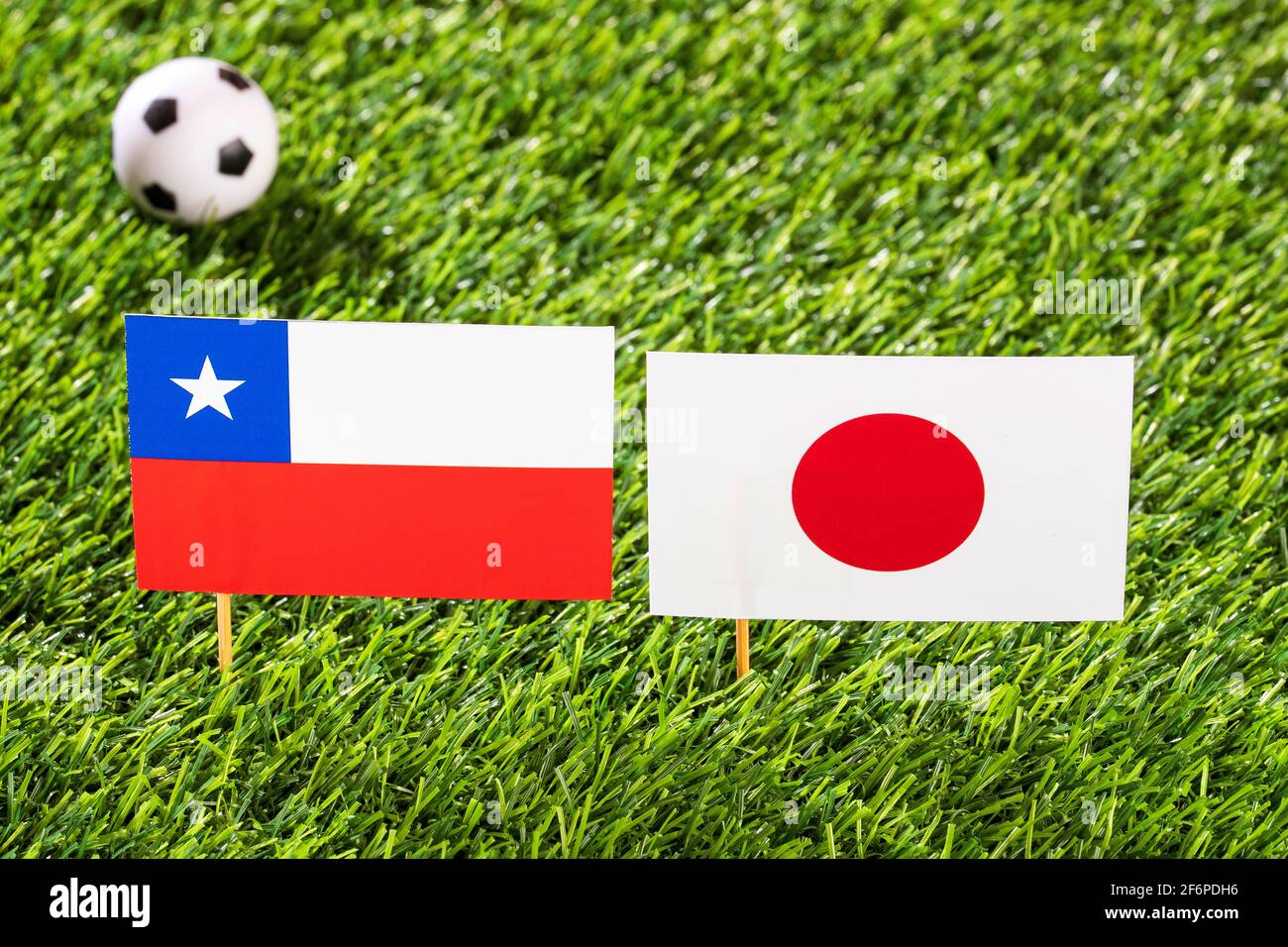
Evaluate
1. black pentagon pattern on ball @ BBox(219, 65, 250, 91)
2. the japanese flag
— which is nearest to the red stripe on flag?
the japanese flag

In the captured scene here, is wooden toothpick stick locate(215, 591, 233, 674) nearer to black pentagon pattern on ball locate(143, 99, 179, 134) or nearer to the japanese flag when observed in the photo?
the japanese flag

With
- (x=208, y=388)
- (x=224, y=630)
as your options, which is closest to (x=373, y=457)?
(x=208, y=388)

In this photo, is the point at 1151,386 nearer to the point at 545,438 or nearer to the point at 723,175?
the point at 723,175

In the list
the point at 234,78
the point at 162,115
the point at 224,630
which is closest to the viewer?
the point at 224,630

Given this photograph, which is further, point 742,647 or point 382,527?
point 742,647

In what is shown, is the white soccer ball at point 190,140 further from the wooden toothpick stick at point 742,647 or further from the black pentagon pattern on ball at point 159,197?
the wooden toothpick stick at point 742,647

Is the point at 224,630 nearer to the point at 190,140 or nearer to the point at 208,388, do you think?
the point at 208,388

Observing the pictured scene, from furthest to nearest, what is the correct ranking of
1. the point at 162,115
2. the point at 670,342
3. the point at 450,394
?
the point at 162,115 < the point at 670,342 < the point at 450,394

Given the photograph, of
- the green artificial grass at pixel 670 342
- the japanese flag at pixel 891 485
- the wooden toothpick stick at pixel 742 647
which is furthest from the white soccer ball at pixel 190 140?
the wooden toothpick stick at pixel 742 647
